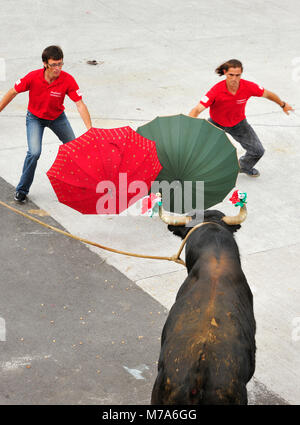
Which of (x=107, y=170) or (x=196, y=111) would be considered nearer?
(x=107, y=170)

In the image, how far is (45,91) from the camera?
7707 millimetres

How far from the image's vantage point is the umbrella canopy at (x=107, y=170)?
590cm

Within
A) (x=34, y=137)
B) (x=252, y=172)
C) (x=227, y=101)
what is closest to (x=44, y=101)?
(x=34, y=137)

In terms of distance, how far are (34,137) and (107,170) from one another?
223 cm

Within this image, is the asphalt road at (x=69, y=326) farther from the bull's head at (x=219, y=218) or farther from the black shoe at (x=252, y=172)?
the black shoe at (x=252, y=172)

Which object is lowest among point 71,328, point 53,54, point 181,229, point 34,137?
point 71,328

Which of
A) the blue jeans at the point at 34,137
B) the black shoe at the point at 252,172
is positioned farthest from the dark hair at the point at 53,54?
Answer: the black shoe at the point at 252,172

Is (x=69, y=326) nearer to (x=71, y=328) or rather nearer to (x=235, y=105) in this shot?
(x=71, y=328)

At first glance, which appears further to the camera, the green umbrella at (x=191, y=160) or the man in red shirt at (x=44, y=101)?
the man in red shirt at (x=44, y=101)

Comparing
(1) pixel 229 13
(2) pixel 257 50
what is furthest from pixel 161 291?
(1) pixel 229 13

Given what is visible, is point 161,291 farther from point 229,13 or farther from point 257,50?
point 229,13

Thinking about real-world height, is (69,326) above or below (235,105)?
below

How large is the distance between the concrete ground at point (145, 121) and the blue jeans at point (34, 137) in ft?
1.11

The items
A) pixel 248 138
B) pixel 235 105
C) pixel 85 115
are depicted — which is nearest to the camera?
pixel 85 115
